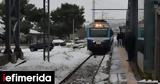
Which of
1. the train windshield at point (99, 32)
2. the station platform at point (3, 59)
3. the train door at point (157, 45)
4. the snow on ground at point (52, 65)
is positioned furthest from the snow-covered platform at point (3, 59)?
the train windshield at point (99, 32)

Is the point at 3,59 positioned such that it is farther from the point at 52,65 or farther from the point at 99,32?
the point at 99,32

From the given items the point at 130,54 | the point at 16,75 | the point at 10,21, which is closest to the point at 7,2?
the point at 10,21

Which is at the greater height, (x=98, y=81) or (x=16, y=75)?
(x=16, y=75)

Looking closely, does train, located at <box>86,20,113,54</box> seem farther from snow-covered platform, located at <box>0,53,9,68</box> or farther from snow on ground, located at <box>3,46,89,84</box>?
snow-covered platform, located at <box>0,53,9,68</box>

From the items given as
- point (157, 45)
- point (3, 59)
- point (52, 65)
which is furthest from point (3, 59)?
point (157, 45)

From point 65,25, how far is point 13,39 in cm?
8177

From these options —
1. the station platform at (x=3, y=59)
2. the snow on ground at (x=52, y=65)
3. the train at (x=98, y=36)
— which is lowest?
the snow on ground at (x=52, y=65)

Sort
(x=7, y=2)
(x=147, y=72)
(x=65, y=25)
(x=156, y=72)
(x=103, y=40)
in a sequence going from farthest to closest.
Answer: (x=65, y=25), (x=103, y=40), (x=7, y=2), (x=147, y=72), (x=156, y=72)

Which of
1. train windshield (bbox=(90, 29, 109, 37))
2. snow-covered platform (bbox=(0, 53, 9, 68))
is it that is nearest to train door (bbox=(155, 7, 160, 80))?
snow-covered platform (bbox=(0, 53, 9, 68))

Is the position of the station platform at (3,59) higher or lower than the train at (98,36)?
lower

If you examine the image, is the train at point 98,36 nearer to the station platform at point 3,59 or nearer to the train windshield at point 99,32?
the train windshield at point 99,32

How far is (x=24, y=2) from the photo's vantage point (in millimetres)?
94000

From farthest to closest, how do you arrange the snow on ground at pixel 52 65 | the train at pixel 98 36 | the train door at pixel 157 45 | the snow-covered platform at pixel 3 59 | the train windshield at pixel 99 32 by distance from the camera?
1. the train windshield at pixel 99 32
2. the train at pixel 98 36
3. the snow-covered platform at pixel 3 59
4. the snow on ground at pixel 52 65
5. the train door at pixel 157 45

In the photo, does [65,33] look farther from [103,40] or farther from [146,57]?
Result: [146,57]
